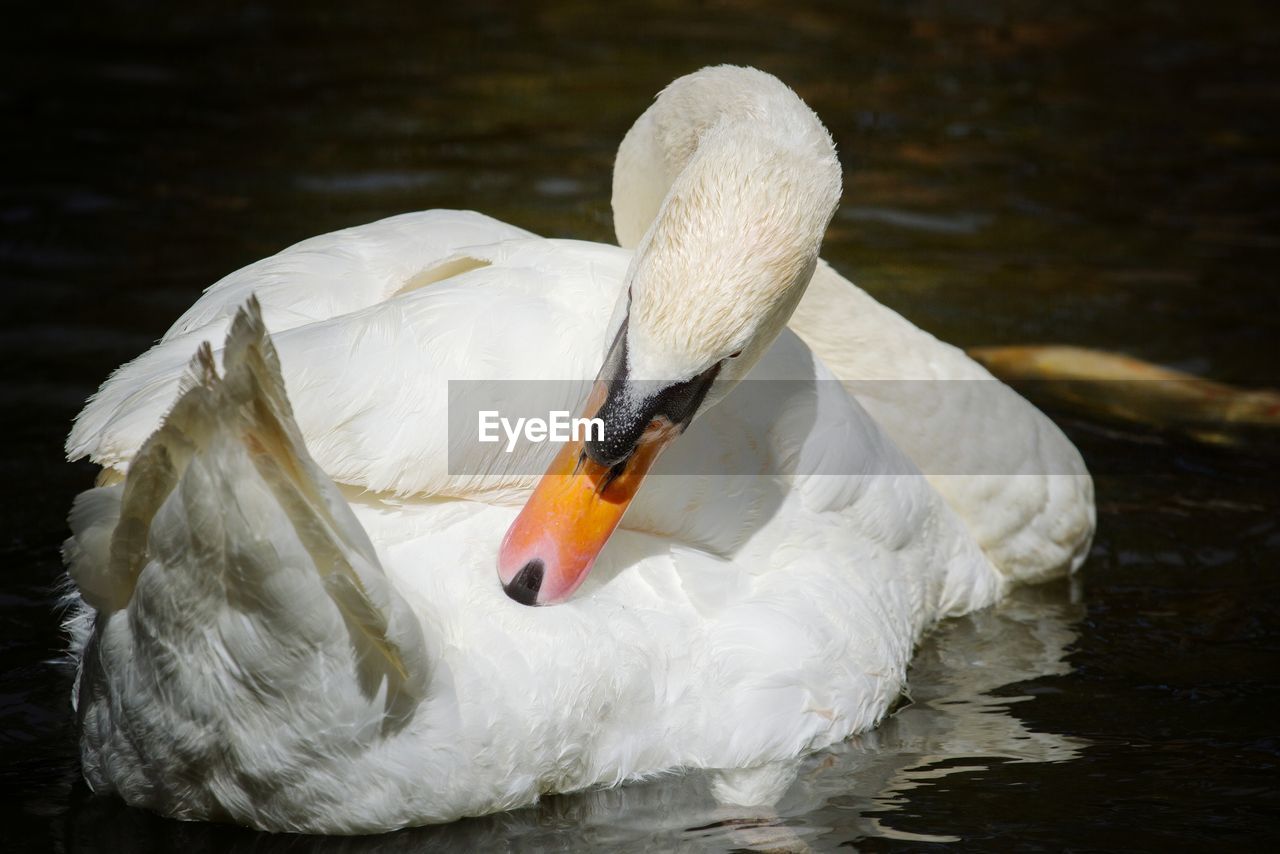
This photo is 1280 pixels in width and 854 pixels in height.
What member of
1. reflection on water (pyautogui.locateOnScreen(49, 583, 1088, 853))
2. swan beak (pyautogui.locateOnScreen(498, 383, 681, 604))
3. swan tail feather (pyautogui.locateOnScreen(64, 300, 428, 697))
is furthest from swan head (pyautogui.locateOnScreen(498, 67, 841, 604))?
reflection on water (pyautogui.locateOnScreen(49, 583, 1088, 853))

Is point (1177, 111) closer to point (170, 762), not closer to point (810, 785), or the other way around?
point (810, 785)

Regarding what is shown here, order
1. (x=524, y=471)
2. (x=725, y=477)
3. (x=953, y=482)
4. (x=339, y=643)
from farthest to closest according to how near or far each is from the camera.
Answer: (x=953, y=482) < (x=725, y=477) < (x=524, y=471) < (x=339, y=643)

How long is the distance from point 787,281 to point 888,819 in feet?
4.34

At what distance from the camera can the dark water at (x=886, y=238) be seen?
415 cm

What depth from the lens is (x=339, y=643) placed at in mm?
3459

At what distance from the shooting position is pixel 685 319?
367 centimetres

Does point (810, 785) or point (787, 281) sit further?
point (810, 785)

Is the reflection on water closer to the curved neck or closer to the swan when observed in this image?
the swan

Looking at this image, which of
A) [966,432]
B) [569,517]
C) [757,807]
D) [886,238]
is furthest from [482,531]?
[886,238]

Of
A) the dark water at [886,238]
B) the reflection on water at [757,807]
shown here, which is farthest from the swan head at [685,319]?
the dark water at [886,238]

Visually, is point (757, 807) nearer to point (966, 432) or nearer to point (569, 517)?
point (569, 517)

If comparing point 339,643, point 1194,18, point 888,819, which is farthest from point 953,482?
point 1194,18

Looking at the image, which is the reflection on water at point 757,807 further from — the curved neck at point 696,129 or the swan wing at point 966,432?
the curved neck at point 696,129

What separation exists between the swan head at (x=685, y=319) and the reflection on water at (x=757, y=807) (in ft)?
1.83
